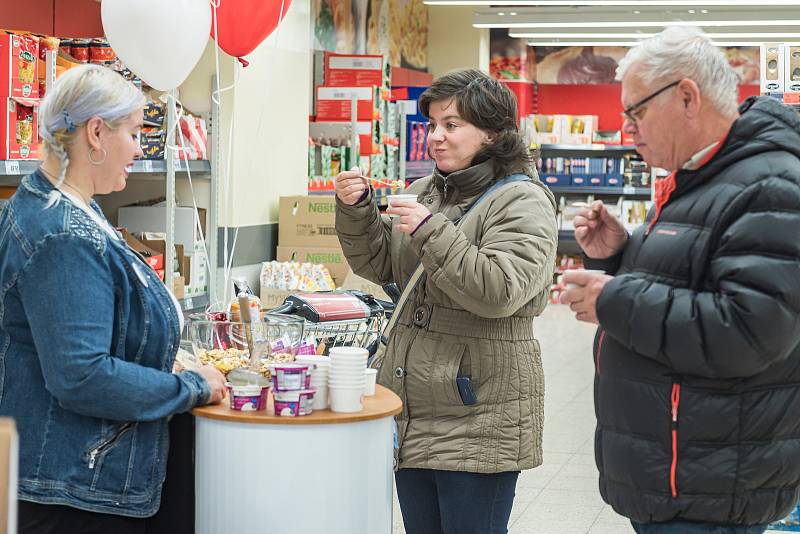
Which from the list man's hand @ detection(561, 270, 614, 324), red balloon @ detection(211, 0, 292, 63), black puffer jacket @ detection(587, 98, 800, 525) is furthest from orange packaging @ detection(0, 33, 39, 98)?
black puffer jacket @ detection(587, 98, 800, 525)

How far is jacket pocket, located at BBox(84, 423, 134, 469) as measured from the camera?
2197 mm

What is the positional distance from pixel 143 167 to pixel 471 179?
6.03ft

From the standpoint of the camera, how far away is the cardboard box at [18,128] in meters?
3.47

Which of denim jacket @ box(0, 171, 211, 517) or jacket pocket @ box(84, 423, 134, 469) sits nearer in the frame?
denim jacket @ box(0, 171, 211, 517)

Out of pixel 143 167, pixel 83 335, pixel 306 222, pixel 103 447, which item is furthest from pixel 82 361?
pixel 306 222

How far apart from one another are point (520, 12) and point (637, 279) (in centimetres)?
917

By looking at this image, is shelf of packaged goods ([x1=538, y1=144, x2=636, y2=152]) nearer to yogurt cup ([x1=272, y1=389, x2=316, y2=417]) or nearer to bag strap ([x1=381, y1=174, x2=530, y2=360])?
bag strap ([x1=381, y1=174, x2=530, y2=360])

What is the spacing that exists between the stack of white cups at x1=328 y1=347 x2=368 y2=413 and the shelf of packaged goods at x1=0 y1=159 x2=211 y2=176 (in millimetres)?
1416

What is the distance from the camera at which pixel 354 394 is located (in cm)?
236

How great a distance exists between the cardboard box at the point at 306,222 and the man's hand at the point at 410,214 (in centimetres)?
286

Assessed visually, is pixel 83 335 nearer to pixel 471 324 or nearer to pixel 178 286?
pixel 471 324

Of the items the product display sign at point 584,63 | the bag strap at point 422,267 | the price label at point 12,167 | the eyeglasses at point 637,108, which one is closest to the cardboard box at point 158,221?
the price label at point 12,167

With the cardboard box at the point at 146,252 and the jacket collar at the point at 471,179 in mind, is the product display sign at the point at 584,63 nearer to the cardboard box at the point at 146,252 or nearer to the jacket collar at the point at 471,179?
the cardboard box at the point at 146,252

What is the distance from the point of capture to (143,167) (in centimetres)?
423
